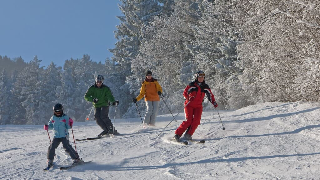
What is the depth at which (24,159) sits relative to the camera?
6.95m

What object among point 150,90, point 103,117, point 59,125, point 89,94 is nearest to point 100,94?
point 89,94

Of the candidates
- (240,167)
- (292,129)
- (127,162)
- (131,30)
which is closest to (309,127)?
(292,129)

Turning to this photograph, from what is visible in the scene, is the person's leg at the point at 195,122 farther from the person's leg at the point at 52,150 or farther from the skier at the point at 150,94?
the person's leg at the point at 52,150

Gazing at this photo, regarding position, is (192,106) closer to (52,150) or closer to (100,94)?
(100,94)

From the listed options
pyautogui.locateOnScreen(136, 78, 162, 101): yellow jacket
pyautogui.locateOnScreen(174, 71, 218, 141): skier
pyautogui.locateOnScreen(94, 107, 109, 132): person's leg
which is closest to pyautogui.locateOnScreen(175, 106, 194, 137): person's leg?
pyautogui.locateOnScreen(174, 71, 218, 141): skier

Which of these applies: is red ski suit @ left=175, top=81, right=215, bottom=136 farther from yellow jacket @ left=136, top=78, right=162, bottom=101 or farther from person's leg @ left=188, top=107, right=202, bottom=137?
yellow jacket @ left=136, top=78, right=162, bottom=101

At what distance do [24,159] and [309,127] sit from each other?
22.0ft

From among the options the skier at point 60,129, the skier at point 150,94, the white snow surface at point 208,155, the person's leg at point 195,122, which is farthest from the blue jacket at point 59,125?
the skier at point 150,94

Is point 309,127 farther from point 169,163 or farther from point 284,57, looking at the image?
point 284,57

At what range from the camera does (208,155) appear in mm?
6129

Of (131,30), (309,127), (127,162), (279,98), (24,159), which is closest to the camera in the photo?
(127,162)

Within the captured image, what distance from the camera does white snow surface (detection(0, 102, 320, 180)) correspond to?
5.15 meters

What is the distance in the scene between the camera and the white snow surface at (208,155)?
5.15m

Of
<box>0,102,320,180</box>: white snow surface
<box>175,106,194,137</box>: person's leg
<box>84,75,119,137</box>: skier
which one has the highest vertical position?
<box>84,75,119,137</box>: skier
